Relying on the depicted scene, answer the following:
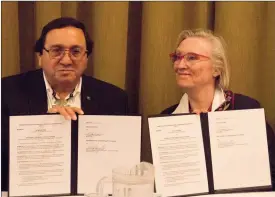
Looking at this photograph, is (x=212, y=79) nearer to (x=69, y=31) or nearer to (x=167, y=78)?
(x=167, y=78)

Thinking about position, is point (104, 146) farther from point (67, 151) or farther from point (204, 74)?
point (204, 74)

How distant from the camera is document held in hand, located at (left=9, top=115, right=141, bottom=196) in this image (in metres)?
1.27

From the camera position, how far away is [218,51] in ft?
5.77

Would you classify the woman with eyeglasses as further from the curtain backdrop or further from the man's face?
the man's face

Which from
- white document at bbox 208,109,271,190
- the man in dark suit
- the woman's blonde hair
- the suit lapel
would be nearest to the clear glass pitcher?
white document at bbox 208,109,271,190

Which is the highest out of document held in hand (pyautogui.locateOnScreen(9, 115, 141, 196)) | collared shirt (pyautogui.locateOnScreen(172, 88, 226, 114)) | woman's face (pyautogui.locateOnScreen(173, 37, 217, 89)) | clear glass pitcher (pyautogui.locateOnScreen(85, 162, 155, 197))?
woman's face (pyautogui.locateOnScreen(173, 37, 217, 89))

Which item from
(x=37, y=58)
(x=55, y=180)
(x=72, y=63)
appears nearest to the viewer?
(x=55, y=180)

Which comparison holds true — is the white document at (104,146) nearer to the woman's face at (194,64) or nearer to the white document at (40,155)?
the white document at (40,155)

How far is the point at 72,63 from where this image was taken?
167cm

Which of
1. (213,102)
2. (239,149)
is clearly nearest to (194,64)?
(213,102)

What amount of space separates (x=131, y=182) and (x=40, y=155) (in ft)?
0.96

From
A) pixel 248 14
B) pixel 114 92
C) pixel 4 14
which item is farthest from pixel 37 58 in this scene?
pixel 248 14

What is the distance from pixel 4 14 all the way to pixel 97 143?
2.79 feet

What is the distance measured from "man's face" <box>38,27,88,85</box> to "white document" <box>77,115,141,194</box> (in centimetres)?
42
